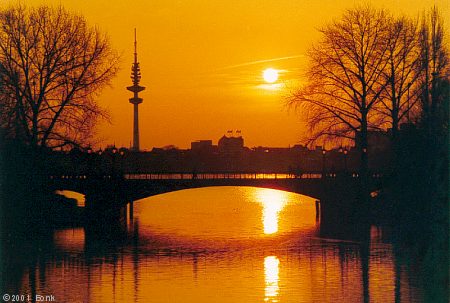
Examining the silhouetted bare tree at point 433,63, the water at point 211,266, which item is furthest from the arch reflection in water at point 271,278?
the silhouetted bare tree at point 433,63

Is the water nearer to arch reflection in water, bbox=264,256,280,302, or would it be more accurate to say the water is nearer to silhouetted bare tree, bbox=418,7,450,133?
arch reflection in water, bbox=264,256,280,302

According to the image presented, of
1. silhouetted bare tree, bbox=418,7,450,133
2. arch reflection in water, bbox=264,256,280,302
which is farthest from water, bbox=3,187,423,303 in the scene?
silhouetted bare tree, bbox=418,7,450,133

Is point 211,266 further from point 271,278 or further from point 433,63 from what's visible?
point 433,63

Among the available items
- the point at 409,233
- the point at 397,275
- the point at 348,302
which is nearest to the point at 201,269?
the point at 397,275

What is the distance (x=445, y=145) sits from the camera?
63.8m

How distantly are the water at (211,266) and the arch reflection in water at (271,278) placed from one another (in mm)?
59

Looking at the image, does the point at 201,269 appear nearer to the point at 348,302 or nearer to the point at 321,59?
the point at 348,302

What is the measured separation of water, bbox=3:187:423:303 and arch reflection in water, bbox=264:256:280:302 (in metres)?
0.06

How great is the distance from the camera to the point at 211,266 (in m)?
62.9

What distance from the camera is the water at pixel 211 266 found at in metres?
50.3

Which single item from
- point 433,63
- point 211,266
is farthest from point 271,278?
point 433,63

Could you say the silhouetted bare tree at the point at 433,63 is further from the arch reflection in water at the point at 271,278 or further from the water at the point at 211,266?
the arch reflection in water at the point at 271,278

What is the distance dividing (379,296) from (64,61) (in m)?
43.6

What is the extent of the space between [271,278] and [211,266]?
7.34 metres
